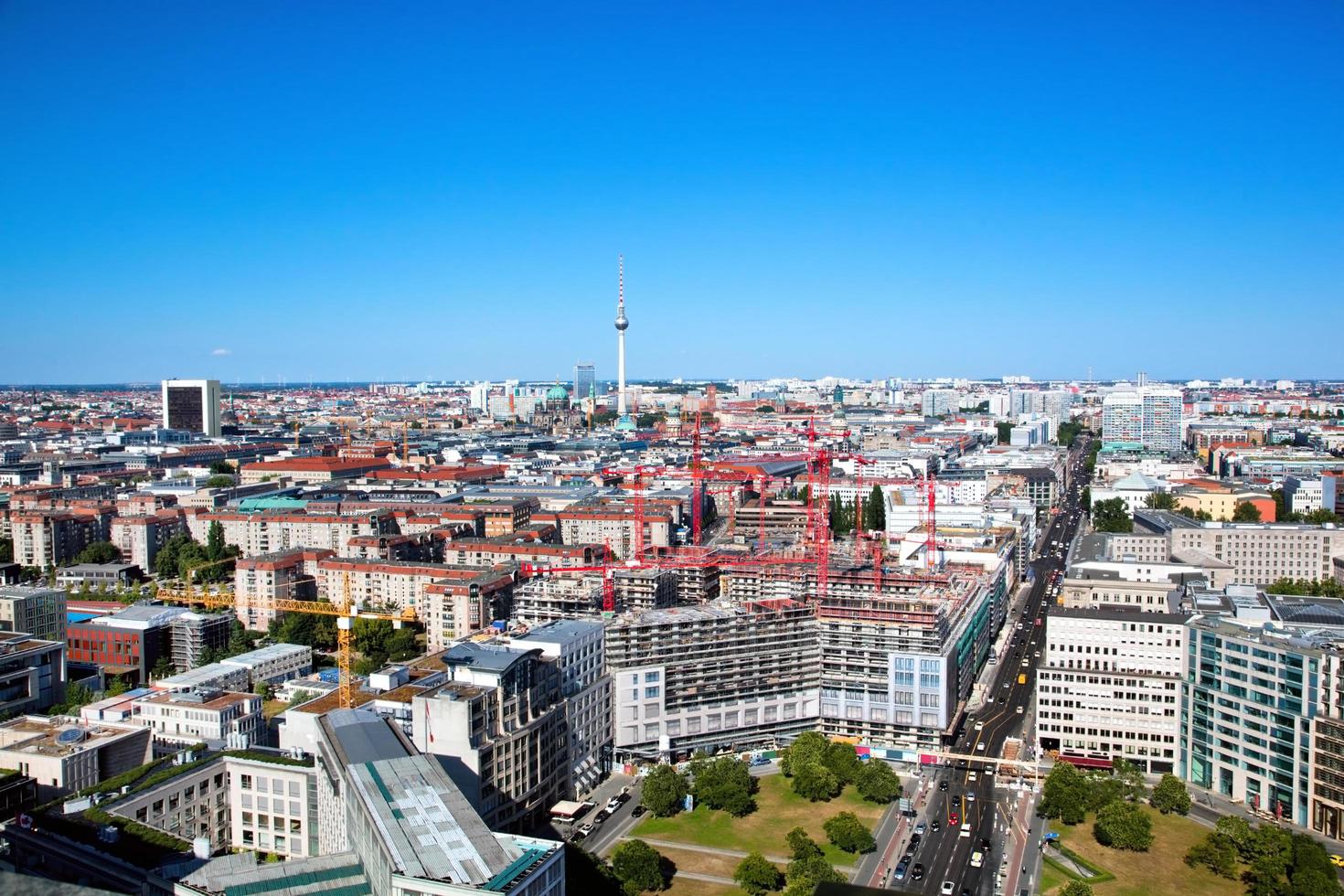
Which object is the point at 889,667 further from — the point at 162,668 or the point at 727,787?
the point at 162,668

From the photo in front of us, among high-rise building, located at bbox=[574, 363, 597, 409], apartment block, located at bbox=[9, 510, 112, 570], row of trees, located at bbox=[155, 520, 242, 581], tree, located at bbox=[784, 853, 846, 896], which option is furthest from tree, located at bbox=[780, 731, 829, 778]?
high-rise building, located at bbox=[574, 363, 597, 409]

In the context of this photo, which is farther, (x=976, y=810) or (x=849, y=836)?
(x=976, y=810)

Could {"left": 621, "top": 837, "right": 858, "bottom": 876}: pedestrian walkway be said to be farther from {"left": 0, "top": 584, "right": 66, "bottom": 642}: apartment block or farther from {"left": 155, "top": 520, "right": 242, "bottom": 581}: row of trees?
{"left": 155, "top": 520, "right": 242, "bottom": 581}: row of trees

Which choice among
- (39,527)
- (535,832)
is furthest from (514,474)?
(535,832)

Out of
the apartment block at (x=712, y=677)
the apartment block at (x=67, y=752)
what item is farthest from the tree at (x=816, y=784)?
the apartment block at (x=67, y=752)

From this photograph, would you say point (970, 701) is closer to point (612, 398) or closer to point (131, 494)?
point (131, 494)

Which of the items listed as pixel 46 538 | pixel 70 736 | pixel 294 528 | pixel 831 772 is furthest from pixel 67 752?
pixel 46 538
